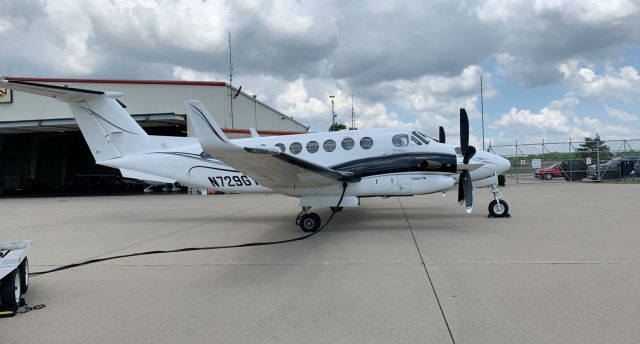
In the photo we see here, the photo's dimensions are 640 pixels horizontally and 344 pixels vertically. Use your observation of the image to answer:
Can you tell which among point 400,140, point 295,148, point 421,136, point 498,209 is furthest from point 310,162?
point 498,209

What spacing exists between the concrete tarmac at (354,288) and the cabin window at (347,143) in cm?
220

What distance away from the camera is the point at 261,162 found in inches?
313

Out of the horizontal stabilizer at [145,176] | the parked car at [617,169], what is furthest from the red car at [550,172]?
the horizontal stabilizer at [145,176]

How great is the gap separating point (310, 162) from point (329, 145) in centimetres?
232

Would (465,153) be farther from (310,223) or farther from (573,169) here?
(573,169)

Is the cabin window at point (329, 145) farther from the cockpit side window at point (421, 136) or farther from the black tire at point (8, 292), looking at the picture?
the black tire at point (8, 292)

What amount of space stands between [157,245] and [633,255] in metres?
8.74

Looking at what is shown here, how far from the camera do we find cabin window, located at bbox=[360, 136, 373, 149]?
10.4 meters

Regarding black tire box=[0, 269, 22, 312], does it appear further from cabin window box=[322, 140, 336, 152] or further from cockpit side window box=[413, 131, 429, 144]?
cockpit side window box=[413, 131, 429, 144]

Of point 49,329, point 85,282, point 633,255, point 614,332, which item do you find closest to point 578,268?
point 633,255

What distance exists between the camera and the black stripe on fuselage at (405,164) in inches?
391

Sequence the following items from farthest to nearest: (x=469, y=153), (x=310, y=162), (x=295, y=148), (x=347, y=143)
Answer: (x=295, y=148)
(x=347, y=143)
(x=469, y=153)
(x=310, y=162)

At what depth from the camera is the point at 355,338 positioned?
3559 millimetres

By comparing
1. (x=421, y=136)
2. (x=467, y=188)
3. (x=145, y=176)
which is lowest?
(x=467, y=188)
